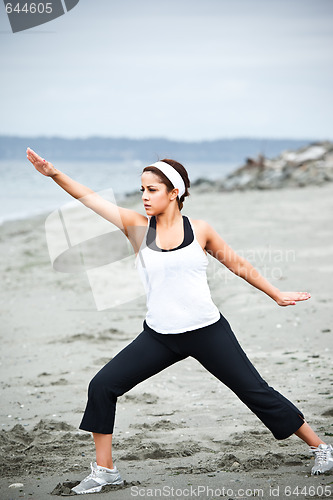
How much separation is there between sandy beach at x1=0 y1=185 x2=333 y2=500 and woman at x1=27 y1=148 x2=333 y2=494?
0.39 meters

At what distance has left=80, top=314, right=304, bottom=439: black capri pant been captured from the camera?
392 cm

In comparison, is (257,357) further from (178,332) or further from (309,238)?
(309,238)

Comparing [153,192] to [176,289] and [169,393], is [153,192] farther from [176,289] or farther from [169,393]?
[169,393]

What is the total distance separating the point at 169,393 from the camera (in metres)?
6.23

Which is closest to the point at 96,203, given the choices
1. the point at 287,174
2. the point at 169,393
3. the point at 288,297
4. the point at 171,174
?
the point at 171,174

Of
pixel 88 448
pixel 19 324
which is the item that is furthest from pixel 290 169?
pixel 88 448

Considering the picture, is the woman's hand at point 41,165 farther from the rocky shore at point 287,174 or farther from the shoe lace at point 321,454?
the rocky shore at point 287,174

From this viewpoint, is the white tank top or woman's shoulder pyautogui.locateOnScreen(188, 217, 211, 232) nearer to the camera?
the white tank top

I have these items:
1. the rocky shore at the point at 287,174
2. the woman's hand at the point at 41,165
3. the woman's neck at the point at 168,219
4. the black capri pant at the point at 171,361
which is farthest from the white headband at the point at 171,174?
the rocky shore at the point at 287,174

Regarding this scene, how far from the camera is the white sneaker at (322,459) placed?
13.2 feet

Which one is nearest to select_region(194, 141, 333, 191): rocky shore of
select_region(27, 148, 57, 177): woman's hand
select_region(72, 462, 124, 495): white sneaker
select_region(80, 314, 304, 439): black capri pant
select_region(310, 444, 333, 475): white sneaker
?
select_region(310, 444, 333, 475): white sneaker

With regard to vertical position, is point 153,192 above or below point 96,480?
above

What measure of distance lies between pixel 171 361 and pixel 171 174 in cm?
112

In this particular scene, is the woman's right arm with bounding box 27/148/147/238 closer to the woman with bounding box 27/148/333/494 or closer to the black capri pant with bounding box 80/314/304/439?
the woman with bounding box 27/148/333/494
